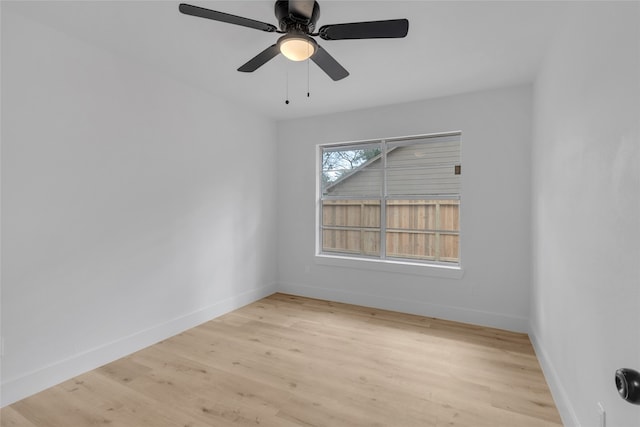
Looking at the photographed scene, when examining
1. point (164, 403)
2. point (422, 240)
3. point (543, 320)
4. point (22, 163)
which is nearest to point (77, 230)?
point (22, 163)

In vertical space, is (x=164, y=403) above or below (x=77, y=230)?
below

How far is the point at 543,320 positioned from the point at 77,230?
374 centimetres

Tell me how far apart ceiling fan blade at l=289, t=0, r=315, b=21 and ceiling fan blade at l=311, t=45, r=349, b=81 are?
0.61ft

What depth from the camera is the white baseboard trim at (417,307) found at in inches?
124

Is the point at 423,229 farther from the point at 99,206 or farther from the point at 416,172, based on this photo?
the point at 99,206

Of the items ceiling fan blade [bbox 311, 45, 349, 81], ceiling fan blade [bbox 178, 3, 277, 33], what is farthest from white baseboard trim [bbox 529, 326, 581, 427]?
A: ceiling fan blade [bbox 178, 3, 277, 33]

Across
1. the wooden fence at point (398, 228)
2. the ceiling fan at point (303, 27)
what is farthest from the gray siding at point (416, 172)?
the ceiling fan at point (303, 27)

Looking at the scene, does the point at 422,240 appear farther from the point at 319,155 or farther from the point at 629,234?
the point at 629,234

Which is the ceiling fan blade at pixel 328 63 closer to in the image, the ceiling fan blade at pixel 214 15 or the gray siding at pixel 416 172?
the ceiling fan blade at pixel 214 15

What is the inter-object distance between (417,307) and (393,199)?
1.35 meters

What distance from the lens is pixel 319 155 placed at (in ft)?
14.1

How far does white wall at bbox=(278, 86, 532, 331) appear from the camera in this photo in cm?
308

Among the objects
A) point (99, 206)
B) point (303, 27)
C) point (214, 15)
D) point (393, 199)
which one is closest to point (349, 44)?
point (303, 27)

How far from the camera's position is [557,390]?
194 cm
